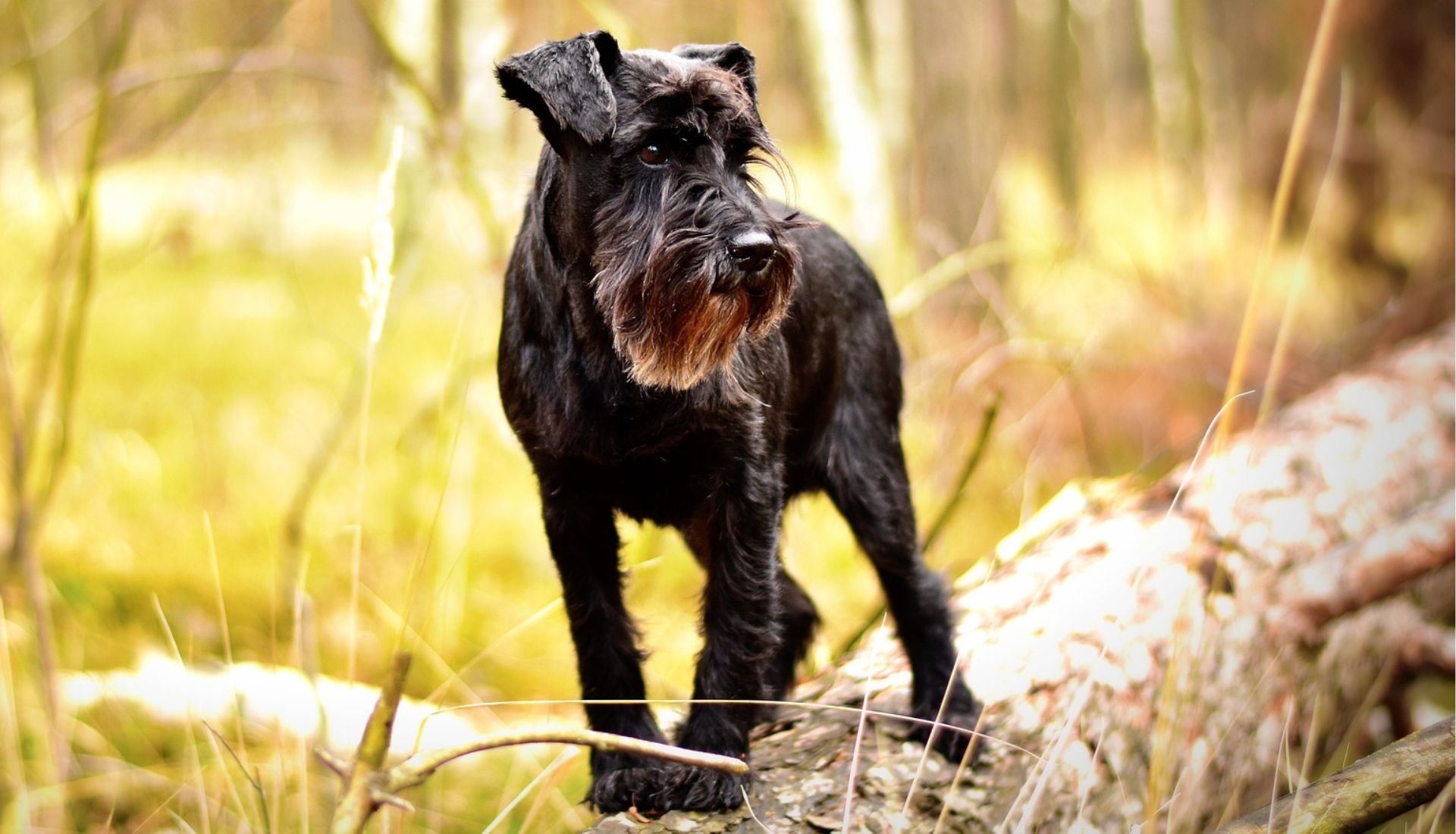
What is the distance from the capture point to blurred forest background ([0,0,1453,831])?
11.0ft

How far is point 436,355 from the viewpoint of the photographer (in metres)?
8.67

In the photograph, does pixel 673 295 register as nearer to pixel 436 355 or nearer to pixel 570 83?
pixel 570 83

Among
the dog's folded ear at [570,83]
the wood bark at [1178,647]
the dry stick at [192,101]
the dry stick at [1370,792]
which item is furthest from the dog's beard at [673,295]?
the dry stick at [192,101]

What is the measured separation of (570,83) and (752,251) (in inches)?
20.4

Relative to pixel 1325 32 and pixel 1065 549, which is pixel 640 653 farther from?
pixel 1325 32

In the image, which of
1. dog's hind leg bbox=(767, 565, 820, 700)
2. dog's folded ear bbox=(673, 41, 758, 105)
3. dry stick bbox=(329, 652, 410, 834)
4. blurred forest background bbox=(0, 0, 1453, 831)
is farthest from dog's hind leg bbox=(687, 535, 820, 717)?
dry stick bbox=(329, 652, 410, 834)

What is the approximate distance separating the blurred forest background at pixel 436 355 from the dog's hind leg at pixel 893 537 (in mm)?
513

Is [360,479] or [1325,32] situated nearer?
[360,479]

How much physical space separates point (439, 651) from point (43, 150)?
232 cm

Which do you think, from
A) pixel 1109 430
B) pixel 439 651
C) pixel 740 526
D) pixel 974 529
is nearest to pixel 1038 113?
pixel 1109 430

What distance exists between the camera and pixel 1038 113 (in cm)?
1752

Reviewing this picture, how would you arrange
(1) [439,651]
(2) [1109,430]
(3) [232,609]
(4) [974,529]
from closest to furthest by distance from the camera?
(1) [439,651] → (3) [232,609] → (4) [974,529] → (2) [1109,430]

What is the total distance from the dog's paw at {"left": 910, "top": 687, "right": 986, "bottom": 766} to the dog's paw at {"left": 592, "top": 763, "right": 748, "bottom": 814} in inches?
21.1

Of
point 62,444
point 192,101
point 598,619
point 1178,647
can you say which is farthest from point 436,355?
point 1178,647
